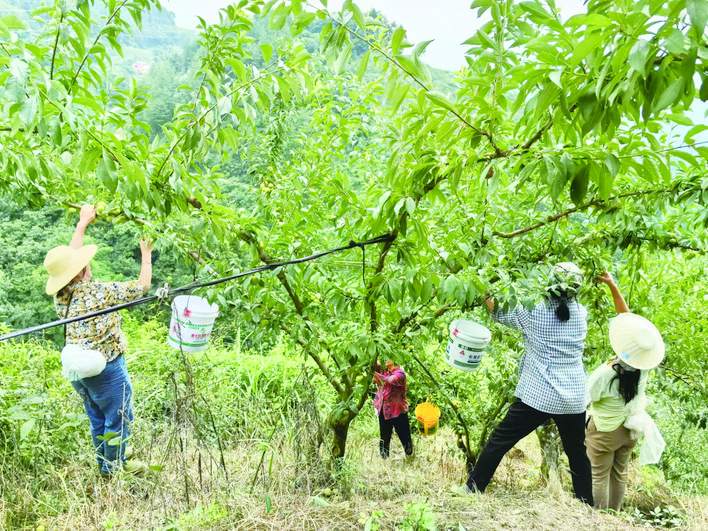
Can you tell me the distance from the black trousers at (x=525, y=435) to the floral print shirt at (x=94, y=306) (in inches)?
83.3

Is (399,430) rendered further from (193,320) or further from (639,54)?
(639,54)

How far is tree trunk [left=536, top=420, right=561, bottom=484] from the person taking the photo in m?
3.21

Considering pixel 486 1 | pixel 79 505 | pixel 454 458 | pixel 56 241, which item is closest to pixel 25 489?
pixel 79 505

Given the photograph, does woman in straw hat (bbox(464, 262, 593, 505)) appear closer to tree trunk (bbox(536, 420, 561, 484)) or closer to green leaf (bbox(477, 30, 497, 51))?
tree trunk (bbox(536, 420, 561, 484))

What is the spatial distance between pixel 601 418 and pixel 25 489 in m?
3.18

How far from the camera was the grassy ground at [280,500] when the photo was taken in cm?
211

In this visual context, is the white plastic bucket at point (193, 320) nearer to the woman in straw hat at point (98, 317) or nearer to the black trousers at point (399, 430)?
the woman in straw hat at point (98, 317)

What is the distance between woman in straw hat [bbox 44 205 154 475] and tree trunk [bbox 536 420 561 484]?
101 inches

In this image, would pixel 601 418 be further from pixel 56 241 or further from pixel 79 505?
pixel 56 241

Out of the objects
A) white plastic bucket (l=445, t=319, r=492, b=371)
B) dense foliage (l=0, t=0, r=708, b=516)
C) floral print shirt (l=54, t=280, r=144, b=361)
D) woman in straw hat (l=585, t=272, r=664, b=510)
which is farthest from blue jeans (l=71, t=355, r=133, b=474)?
woman in straw hat (l=585, t=272, r=664, b=510)

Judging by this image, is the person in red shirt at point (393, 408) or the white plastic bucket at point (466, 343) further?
the person in red shirt at point (393, 408)

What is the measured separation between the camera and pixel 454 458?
11.2ft

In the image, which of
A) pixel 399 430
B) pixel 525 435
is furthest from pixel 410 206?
pixel 399 430

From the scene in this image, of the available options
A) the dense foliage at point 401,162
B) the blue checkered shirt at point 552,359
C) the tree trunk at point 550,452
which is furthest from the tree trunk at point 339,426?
the tree trunk at point 550,452
